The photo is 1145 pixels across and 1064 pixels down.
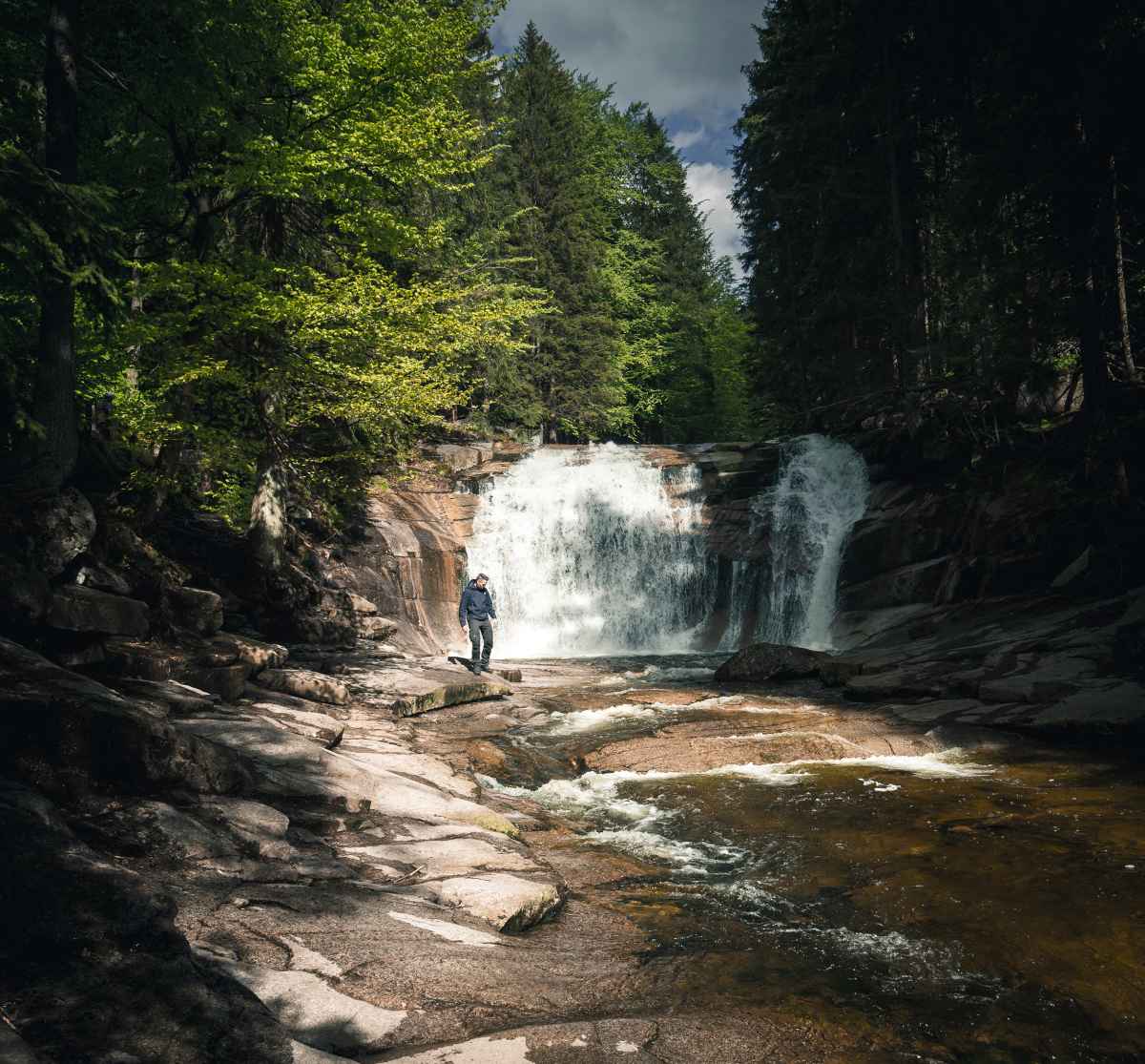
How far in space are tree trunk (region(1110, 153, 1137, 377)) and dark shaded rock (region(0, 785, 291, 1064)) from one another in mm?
16778

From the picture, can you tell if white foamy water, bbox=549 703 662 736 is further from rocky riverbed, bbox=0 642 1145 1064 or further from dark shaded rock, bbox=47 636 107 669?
dark shaded rock, bbox=47 636 107 669

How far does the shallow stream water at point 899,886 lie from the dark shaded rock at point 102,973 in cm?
247

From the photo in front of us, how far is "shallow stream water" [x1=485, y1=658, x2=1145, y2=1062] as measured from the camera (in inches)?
154

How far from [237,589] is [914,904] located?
41.5 ft

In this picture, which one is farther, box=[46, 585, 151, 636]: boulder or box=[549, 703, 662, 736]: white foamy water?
box=[549, 703, 662, 736]: white foamy water

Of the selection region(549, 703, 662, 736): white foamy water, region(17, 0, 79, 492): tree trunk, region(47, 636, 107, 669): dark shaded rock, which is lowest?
region(549, 703, 662, 736): white foamy water

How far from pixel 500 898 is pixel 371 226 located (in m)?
10.7

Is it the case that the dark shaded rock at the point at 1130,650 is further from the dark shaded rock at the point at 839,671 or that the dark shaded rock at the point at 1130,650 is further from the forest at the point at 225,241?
the forest at the point at 225,241

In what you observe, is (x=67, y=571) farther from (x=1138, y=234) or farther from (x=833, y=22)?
(x=833, y=22)

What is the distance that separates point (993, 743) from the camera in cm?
947

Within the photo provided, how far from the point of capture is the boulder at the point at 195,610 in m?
10.1

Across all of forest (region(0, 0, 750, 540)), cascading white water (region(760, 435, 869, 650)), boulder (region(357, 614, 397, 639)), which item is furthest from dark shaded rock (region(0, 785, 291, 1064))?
cascading white water (region(760, 435, 869, 650))

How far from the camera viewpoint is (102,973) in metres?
2.18

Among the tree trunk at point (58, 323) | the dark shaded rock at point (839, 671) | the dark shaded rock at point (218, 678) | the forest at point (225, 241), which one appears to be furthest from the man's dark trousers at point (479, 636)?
the tree trunk at point (58, 323)
